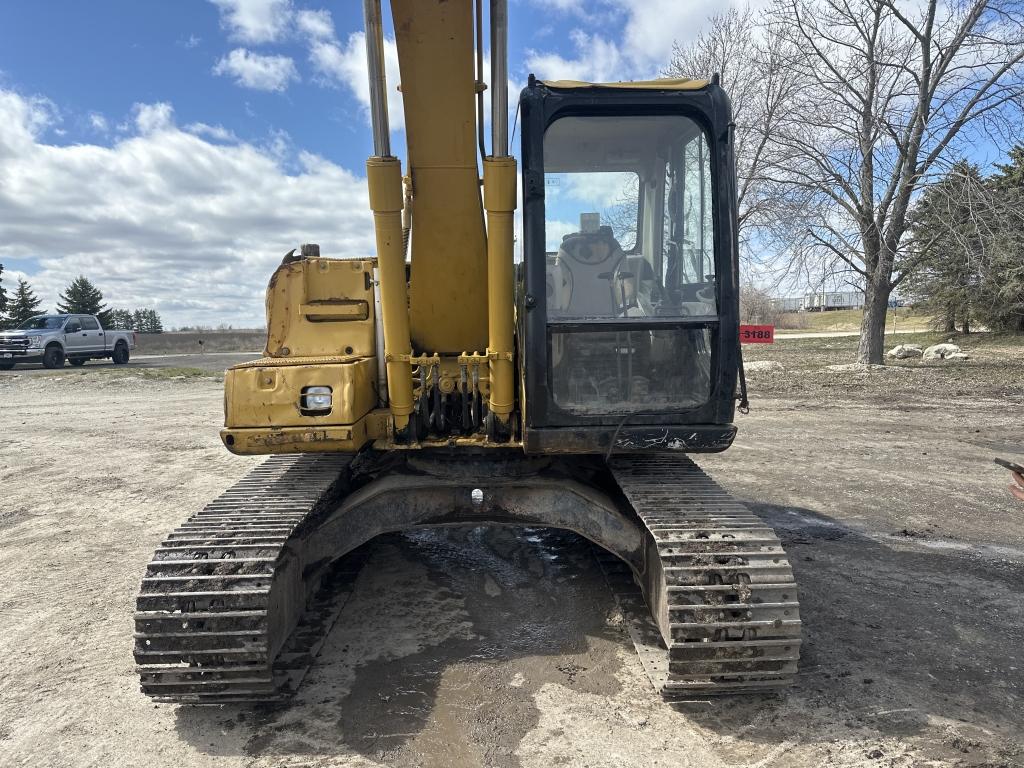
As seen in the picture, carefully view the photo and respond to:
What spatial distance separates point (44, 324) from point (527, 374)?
82.1ft

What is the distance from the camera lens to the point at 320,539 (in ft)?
13.2

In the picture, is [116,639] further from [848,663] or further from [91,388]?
[91,388]

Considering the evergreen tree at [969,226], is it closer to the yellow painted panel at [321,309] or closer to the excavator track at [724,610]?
the excavator track at [724,610]

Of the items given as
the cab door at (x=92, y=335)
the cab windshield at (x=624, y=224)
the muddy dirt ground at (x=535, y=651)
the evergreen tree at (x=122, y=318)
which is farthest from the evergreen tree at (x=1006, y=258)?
the evergreen tree at (x=122, y=318)

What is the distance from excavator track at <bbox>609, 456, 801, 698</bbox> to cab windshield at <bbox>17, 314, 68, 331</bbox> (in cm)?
2534

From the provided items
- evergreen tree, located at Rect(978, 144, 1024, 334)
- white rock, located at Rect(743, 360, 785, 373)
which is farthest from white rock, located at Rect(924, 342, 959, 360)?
white rock, located at Rect(743, 360, 785, 373)

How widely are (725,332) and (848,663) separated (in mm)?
1804

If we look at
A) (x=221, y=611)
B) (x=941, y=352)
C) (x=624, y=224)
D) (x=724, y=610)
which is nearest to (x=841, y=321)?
(x=941, y=352)

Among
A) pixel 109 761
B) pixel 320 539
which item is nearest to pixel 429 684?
pixel 320 539

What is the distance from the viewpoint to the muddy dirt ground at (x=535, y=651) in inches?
117

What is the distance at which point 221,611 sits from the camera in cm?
313

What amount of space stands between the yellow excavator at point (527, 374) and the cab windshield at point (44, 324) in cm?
2332

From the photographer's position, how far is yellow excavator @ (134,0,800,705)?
3.13 metres

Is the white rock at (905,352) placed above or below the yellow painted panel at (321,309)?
below
